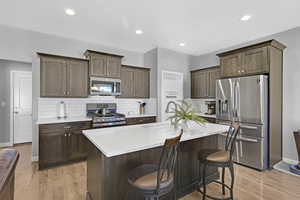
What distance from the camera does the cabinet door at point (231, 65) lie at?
3.56 metres

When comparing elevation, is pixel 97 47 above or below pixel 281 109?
above

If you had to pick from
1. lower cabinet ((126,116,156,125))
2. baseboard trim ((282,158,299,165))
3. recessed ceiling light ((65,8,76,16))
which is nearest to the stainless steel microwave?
lower cabinet ((126,116,156,125))

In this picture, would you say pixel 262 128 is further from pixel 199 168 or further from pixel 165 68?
pixel 165 68

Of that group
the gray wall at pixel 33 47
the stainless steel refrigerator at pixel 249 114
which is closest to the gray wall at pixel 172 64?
the stainless steel refrigerator at pixel 249 114

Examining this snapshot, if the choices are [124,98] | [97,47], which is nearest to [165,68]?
[124,98]

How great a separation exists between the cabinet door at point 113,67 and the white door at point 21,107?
279cm

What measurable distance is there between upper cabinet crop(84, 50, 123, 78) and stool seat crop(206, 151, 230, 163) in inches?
120

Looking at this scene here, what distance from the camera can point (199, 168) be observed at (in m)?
2.31

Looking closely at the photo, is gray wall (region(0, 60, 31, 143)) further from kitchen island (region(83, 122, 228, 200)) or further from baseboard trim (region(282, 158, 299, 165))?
baseboard trim (region(282, 158, 299, 165))

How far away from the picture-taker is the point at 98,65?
3.88m

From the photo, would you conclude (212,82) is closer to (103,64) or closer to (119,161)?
(103,64)

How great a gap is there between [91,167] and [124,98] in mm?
2842

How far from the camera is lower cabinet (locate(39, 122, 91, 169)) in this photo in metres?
3.09

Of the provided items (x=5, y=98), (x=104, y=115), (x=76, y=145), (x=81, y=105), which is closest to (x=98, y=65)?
(x=81, y=105)
